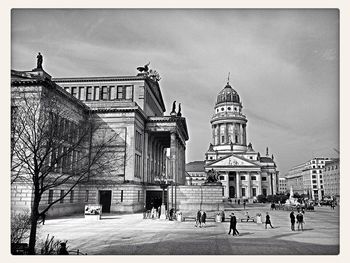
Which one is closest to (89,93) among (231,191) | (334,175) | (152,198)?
(152,198)

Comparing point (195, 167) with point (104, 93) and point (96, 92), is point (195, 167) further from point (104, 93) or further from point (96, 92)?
point (96, 92)

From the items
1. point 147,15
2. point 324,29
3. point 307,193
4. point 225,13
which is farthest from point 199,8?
point 307,193

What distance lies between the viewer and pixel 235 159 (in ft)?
393

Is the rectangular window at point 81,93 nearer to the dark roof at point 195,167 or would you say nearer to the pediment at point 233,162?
the pediment at point 233,162

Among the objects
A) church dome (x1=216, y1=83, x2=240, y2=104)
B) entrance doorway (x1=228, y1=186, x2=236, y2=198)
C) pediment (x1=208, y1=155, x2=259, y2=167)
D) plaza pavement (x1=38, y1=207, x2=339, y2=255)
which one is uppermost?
church dome (x1=216, y1=83, x2=240, y2=104)

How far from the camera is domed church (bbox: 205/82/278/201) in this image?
119625 millimetres

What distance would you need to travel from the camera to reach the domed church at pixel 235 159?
120 metres

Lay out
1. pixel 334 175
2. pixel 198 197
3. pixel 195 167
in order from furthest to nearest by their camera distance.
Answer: pixel 195 167 < pixel 198 197 < pixel 334 175

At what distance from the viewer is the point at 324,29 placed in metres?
14.6

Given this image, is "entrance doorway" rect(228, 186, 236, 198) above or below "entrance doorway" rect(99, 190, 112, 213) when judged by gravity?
below

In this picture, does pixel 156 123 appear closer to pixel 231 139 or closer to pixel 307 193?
pixel 307 193

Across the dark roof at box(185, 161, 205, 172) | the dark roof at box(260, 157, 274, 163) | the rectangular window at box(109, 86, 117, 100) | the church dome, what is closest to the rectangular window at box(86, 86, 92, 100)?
the rectangular window at box(109, 86, 117, 100)

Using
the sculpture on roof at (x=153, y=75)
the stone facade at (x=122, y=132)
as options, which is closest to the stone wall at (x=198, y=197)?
the stone facade at (x=122, y=132)

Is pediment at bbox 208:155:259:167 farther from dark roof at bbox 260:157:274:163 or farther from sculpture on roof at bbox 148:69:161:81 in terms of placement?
sculpture on roof at bbox 148:69:161:81
